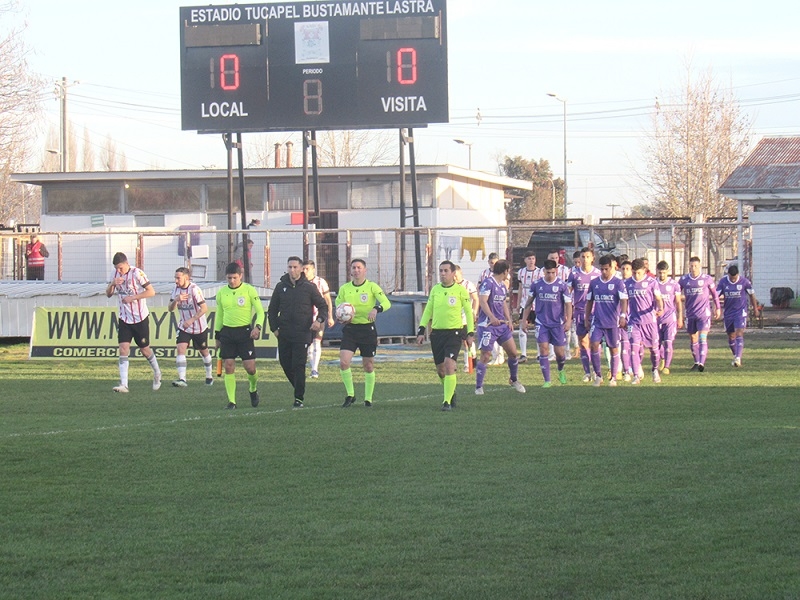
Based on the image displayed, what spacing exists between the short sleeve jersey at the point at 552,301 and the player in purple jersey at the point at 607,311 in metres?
0.66

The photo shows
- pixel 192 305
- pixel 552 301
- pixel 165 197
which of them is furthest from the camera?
pixel 165 197

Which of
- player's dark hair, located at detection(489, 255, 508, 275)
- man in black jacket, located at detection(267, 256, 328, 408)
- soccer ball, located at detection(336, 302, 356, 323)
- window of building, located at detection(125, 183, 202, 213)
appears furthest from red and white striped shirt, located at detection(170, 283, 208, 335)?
window of building, located at detection(125, 183, 202, 213)

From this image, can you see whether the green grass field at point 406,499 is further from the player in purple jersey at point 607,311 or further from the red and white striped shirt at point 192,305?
the red and white striped shirt at point 192,305

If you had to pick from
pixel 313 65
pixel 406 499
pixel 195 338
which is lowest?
pixel 406 499

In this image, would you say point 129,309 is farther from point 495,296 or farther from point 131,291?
point 495,296

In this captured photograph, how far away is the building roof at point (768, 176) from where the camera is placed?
4125 centimetres

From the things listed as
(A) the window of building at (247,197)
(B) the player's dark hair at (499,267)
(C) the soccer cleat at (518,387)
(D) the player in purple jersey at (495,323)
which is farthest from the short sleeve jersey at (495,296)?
(A) the window of building at (247,197)

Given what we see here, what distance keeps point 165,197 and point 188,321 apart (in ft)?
93.1

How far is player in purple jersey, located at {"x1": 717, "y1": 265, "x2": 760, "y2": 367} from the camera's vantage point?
21.0 meters

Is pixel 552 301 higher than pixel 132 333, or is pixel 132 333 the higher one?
pixel 552 301

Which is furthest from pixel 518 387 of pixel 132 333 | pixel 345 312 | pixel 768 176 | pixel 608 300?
pixel 768 176

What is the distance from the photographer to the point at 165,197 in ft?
152

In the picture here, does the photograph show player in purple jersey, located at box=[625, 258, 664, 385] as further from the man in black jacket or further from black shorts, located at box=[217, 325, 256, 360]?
black shorts, located at box=[217, 325, 256, 360]

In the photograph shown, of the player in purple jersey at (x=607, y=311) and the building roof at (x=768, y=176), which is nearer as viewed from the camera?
the player in purple jersey at (x=607, y=311)
